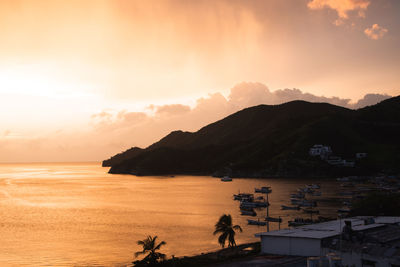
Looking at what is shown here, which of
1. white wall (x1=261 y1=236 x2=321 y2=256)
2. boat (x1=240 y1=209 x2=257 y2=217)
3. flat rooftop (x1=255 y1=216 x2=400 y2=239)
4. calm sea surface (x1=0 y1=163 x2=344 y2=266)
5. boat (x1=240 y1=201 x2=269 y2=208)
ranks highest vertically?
flat rooftop (x1=255 y1=216 x2=400 y2=239)

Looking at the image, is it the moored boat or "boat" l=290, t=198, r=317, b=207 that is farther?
"boat" l=290, t=198, r=317, b=207

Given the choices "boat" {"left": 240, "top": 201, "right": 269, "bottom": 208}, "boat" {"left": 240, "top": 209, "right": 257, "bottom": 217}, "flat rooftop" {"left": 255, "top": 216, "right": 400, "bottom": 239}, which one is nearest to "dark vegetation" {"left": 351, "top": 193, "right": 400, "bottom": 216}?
"flat rooftop" {"left": 255, "top": 216, "right": 400, "bottom": 239}

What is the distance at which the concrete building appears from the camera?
31.5 m

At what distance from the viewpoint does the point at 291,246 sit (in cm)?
4153

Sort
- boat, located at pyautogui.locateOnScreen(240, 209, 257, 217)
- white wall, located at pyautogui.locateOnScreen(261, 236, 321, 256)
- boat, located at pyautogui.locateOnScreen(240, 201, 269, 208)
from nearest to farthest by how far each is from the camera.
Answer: white wall, located at pyautogui.locateOnScreen(261, 236, 321, 256), boat, located at pyautogui.locateOnScreen(240, 209, 257, 217), boat, located at pyautogui.locateOnScreen(240, 201, 269, 208)

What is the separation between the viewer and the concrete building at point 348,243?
103ft

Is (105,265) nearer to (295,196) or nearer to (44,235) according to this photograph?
(44,235)

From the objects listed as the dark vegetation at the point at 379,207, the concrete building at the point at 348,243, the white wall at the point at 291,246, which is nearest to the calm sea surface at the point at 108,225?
the dark vegetation at the point at 379,207

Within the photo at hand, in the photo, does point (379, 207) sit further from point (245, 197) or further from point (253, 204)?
point (245, 197)

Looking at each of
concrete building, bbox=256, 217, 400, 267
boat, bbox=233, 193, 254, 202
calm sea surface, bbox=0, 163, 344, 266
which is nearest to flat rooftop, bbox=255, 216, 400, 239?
concrete building, bbox=256, 217, 400, 267

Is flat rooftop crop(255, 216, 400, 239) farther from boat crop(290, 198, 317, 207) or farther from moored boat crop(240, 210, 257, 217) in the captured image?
boat crop(290, 198, 317, 207)

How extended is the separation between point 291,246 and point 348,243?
7.65 metres

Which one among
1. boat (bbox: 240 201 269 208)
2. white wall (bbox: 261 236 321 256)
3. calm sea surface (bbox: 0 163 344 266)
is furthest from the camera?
boat (bbox: 240 201 269 208)

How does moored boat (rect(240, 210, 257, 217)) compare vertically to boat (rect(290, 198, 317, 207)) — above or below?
below
